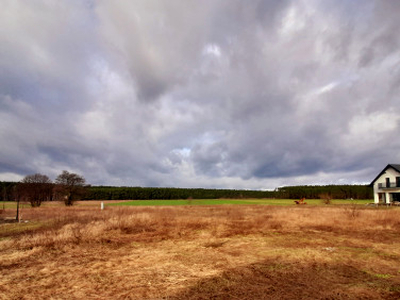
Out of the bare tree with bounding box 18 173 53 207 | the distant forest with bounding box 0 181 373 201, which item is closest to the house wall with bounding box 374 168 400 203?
the distant forest with bounding box 0 181 373 201

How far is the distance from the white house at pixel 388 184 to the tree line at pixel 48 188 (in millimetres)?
64925

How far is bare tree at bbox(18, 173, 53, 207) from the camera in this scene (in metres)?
48.2

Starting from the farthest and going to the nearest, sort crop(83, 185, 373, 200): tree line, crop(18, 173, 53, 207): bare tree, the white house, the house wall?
1. crop(83, 185, 373, 200): tree line
2. the house wall
3. the white house
4. crop(18, 173, 53, 207): bare tree

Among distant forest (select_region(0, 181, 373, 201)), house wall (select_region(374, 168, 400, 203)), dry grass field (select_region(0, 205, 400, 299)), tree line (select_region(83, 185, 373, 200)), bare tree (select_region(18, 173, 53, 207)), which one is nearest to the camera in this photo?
dry grass field (select_region(0, 205, 400, 299))

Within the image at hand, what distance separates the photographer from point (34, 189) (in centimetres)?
4841

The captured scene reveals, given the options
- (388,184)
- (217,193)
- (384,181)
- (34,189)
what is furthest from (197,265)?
(217,193)

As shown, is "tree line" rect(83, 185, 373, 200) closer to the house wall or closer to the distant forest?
the distant forest

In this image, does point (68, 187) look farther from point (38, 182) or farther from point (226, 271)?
point (226, 271)

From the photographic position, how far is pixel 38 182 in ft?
165

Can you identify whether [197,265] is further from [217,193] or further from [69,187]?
[217,193]

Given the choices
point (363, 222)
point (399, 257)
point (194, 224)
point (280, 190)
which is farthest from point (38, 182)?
point (280, 190)

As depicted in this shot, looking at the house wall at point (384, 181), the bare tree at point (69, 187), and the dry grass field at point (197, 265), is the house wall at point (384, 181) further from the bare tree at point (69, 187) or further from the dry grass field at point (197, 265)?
the bare tree at point (69, 187)

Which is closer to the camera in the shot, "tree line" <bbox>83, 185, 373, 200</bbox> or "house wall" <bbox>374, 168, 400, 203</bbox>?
"house wall" <bbox>374, 168, 400, 203</bbox>

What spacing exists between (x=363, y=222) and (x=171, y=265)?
16715 millimetres
